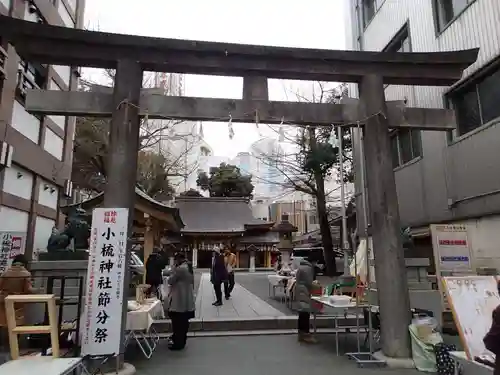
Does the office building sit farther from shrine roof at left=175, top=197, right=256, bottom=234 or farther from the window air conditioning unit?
shrine roof at left=175, top=197, right=256, bottom=234

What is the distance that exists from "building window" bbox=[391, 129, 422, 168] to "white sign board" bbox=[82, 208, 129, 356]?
32.5 ft

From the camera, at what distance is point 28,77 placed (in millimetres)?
10508

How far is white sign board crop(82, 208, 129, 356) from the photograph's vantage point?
5.51m

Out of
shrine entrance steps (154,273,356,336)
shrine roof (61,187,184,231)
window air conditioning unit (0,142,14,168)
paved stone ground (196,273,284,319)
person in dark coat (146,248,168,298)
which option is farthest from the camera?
shrine roof (61,187,184,231)

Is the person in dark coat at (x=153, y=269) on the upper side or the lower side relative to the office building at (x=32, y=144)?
lower

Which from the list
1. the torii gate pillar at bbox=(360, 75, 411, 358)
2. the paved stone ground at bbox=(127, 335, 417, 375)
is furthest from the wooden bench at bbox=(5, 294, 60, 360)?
the torii gate pillar at bbox=(360, 75, 411, 358)

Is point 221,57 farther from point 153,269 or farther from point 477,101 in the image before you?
point 477,101

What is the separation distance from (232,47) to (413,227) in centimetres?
890

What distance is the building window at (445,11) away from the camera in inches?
415

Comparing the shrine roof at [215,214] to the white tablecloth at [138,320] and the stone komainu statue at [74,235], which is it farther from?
the white tablecloth at [138,320]

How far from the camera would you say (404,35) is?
528 inches

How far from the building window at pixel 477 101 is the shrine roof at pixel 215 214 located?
24.5 metres

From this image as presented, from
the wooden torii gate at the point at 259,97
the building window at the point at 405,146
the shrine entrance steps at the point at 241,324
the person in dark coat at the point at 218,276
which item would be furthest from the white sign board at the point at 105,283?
the building window at the point at 405,146

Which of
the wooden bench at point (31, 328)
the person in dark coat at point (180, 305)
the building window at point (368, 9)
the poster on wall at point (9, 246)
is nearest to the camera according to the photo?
Result: the wooden bench at point (31, 328)
